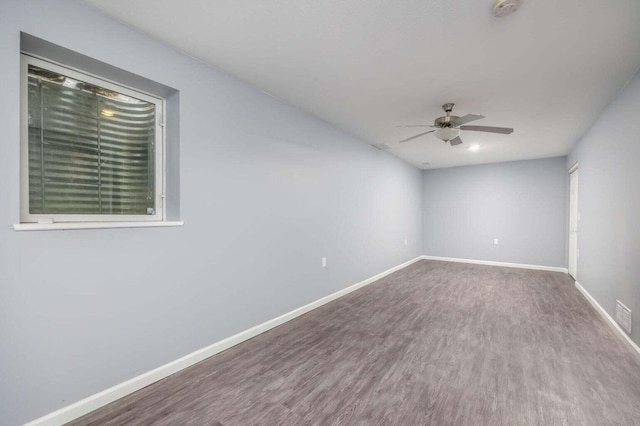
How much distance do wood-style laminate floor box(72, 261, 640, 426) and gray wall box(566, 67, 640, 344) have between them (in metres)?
0.49

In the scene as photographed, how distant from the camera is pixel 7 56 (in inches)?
53.4

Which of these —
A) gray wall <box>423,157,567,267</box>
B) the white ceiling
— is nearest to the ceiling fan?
the white ceiling

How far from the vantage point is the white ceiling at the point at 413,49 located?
1636 mm

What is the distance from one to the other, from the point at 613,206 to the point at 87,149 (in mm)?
4654

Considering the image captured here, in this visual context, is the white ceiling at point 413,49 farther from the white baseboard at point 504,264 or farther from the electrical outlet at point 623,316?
the white baseboard at point 504,264

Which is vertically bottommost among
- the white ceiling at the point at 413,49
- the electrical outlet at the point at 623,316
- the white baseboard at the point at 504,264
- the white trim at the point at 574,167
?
the white baseboard at the point at 504,264

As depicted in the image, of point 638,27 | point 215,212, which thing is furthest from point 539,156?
point 215,212

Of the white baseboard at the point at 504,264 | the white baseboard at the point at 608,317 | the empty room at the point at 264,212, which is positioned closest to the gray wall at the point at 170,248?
the empty room at the point at 264,212

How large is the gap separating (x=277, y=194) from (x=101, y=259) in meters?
1.60

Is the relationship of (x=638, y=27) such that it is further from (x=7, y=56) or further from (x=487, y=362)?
(x=7, y=56)

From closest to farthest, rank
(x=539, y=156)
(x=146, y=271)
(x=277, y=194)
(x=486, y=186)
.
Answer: (x=146, y=271) < (x=277, y=194) < (x=539, y=156) < (x=486, y=186)

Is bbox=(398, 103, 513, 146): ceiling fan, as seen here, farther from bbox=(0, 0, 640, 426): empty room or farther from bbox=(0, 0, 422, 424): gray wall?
bbox=(0, 0, 422, 424): gray wall

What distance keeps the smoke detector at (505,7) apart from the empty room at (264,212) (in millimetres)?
16

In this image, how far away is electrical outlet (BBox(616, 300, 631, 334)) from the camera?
238 cm
